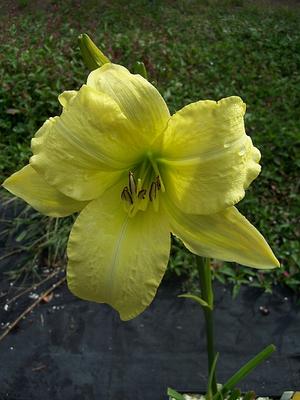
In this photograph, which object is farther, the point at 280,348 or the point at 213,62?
the point at 213,62

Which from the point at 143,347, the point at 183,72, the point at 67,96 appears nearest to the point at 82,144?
the point at 67,96

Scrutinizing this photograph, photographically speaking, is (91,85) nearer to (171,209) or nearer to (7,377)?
(171,209)

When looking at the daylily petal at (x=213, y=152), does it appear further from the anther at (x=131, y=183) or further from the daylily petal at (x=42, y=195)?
the daylily petal at (x=42, y=195)

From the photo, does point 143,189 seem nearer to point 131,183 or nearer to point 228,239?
point 131,183

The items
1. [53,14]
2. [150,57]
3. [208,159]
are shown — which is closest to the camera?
[208,159]

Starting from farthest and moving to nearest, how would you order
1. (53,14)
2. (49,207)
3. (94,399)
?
(53,14)
(94,399)
(49,207)

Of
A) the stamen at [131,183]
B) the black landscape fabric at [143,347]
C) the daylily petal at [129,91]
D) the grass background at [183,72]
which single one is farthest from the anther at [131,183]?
the grass background at [183,72]

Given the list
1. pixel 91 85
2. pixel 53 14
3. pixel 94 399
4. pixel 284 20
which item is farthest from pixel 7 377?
pixel 284 20
